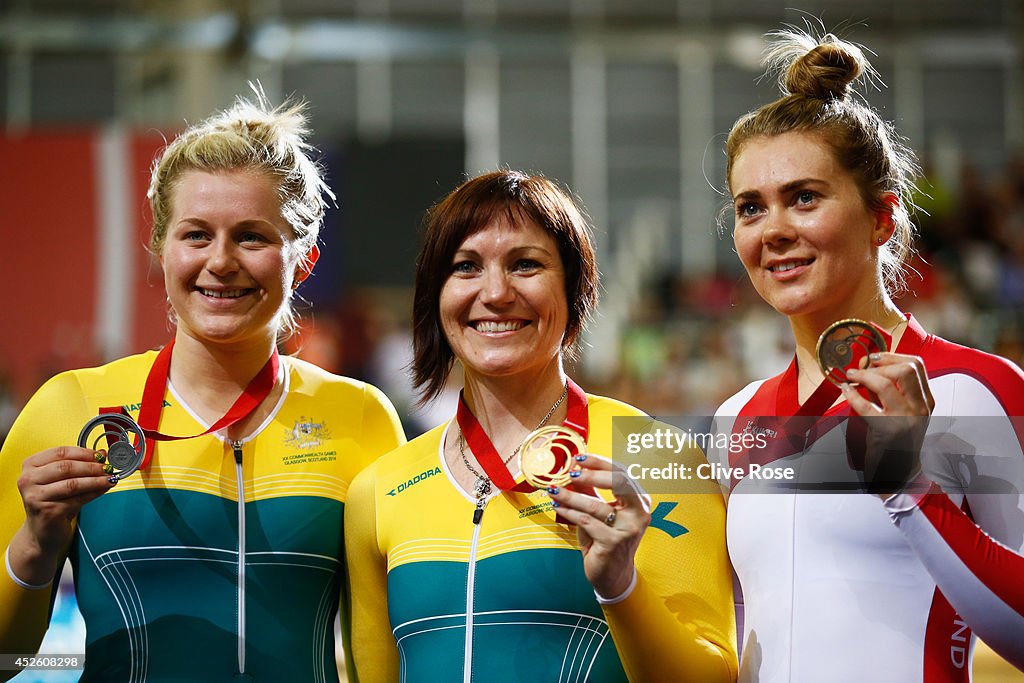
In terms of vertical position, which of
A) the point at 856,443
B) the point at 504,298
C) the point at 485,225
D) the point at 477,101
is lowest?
the point at 856,443

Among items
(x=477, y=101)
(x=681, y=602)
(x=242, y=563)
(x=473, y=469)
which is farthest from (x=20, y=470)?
(x=477, y=101)

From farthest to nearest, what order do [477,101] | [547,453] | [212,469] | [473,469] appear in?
1. [477,101]
2. [212,469]
3. [473,469]
4. [547,453]

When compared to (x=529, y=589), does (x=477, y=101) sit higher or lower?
higher

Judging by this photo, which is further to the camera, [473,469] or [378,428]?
[378,428]

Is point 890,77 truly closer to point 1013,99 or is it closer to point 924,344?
point 1013,99

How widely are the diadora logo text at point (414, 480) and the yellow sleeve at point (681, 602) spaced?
0.46 metres

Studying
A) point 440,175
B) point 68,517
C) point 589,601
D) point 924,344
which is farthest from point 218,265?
point 440,175

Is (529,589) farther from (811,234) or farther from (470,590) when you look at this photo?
(811,234)

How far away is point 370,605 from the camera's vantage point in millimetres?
2387

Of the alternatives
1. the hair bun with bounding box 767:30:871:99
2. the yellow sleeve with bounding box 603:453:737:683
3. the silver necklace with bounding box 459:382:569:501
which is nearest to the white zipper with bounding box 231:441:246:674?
the silver necklace with bounding box 459:382:569:501

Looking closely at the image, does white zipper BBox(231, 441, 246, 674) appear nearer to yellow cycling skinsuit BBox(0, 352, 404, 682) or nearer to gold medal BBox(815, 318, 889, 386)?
yellow cycling skinsuit BBox(0, 352, 404, 682)

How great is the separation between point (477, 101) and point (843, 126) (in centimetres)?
1102

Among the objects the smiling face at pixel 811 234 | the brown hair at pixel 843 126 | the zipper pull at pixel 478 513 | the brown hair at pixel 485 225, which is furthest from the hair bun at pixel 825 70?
the zipper pull at pixel 478 513

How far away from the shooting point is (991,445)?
6.48ft
